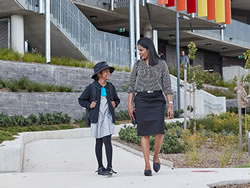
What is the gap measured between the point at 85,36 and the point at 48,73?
11.2 feet

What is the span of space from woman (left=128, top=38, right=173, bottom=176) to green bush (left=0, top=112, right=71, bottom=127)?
20.3 ft

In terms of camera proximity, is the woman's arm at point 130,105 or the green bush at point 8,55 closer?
the woman's arm at point 130,105

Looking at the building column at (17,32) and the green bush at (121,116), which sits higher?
the building column at (17,32)

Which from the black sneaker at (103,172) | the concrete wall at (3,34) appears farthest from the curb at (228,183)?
the concrete wall at (3,34)

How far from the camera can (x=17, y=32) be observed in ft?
55.8

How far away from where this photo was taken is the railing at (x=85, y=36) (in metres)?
17.0

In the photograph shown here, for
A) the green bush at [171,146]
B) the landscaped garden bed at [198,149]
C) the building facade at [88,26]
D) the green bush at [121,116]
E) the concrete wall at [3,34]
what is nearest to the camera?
the landscaped garden bed at [198,149]

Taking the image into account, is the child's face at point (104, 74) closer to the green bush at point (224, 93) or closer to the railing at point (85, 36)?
the railing at point (85, 36)

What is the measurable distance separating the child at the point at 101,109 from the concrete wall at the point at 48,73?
8081 millimetres

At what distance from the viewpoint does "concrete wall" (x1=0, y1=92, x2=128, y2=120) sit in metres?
12.8

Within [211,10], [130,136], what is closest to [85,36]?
[130,136]

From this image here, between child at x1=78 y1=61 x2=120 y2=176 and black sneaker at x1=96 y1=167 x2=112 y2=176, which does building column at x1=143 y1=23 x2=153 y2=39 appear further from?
black sneaker at x1=96 y1=167 x2=112 y2=176

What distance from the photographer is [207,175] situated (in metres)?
5.88

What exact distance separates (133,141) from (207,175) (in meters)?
4.39
